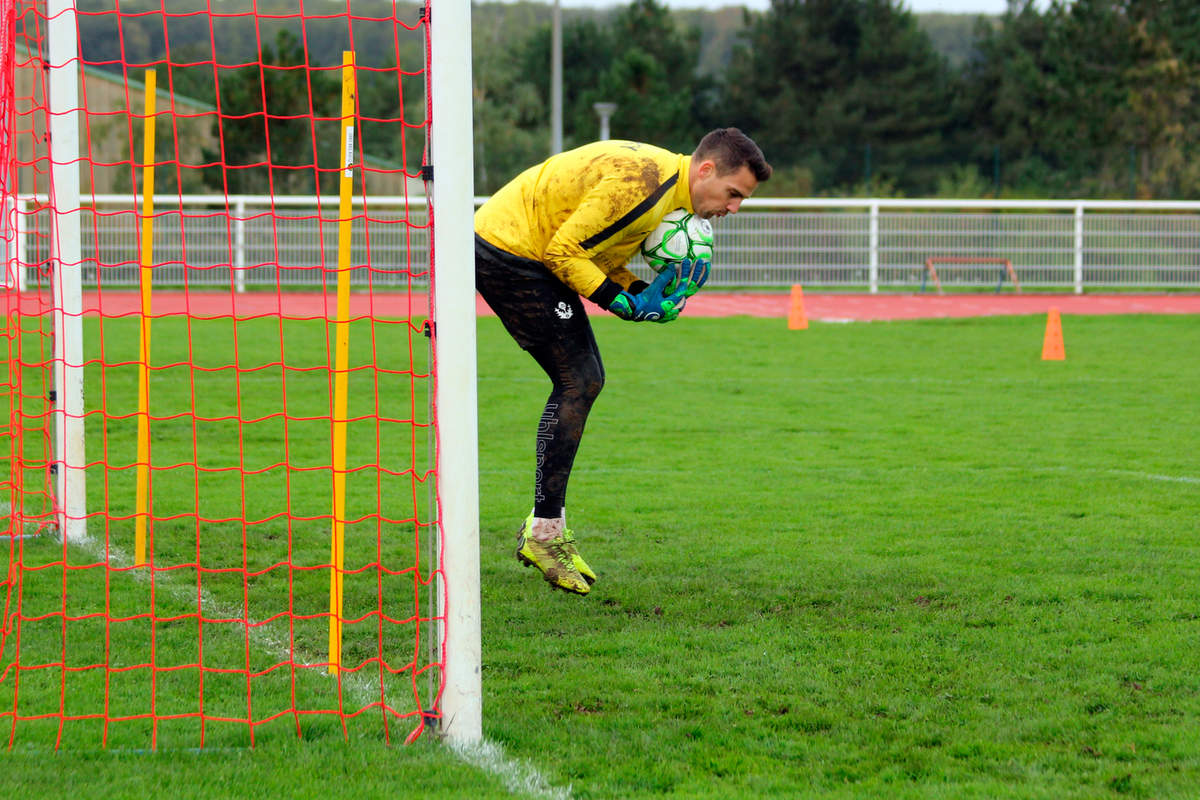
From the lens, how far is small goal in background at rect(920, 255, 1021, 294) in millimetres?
24859

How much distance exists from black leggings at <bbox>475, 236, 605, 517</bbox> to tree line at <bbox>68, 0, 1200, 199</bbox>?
30926 millimetres

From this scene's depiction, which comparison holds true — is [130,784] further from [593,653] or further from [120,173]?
[120,173]

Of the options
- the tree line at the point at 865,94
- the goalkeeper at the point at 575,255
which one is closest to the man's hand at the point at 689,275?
the goalkeeper at the point at 575,255

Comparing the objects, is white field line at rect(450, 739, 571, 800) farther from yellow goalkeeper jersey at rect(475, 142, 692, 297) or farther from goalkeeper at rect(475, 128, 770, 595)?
yellow goalkeeper jersey at rect(475, 142, 692, 297)

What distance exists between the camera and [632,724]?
13.4ft

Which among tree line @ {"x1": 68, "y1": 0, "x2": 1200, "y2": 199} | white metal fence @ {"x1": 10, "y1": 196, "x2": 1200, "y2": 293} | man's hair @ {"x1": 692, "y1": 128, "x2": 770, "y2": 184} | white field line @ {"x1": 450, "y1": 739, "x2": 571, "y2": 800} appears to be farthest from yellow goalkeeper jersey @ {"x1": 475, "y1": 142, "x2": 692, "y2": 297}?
tree line @ {"x1": 68, "y1": 0, "x2": 1200, "y2": 199}

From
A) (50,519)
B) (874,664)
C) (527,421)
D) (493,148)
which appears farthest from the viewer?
(493,148)

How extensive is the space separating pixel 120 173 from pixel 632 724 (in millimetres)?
29489

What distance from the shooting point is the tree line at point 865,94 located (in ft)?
133

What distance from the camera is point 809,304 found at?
75.0 feet

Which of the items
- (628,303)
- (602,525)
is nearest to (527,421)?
(602,525)

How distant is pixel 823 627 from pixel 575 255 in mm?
1659

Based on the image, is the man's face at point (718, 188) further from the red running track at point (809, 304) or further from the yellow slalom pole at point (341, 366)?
the red running track at point (809, 304)

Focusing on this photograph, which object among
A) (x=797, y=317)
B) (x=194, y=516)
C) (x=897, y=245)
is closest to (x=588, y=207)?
(x=194, y=516)
